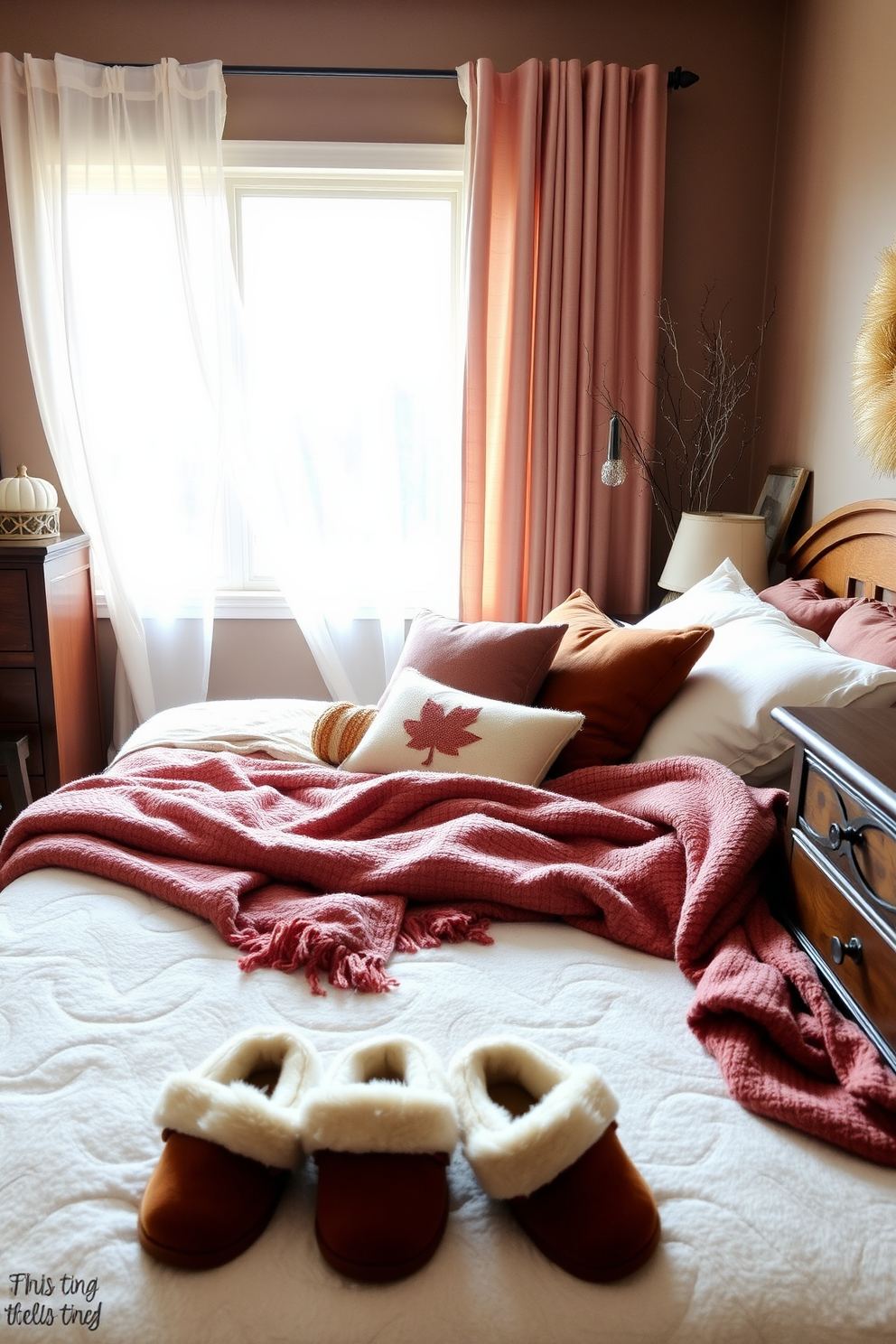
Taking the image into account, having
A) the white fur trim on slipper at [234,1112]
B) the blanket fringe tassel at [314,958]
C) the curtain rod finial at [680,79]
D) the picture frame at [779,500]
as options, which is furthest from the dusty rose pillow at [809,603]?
the curtain rod finial at [680,79]

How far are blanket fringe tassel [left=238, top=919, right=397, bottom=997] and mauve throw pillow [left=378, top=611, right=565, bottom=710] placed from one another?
2.54 ft

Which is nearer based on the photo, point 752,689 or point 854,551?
point 752,689

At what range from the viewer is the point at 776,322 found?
2.90m

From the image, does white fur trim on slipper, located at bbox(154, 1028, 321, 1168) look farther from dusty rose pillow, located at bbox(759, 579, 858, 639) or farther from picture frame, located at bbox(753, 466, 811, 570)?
picture frame, located at bbox(753, 466, 811, 570)

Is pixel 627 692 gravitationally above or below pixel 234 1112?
above

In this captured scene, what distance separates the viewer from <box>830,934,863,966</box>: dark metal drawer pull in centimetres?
102

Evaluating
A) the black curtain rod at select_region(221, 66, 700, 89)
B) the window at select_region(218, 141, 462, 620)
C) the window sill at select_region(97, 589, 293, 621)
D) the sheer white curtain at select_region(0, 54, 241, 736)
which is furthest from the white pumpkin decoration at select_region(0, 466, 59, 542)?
the black curtain rod at select_region(221, 66, 700, 89)

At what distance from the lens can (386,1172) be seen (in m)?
0.77

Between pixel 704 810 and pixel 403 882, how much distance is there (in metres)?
0.44

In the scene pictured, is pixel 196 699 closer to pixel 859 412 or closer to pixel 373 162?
pixel 373 162

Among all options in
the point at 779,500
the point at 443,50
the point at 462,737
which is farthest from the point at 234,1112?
the point at 443,50

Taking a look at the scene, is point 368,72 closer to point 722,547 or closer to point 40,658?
point 722,547

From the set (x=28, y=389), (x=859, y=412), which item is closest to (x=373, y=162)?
(x=28, y=389)

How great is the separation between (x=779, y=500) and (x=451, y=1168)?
2302 millimetres
